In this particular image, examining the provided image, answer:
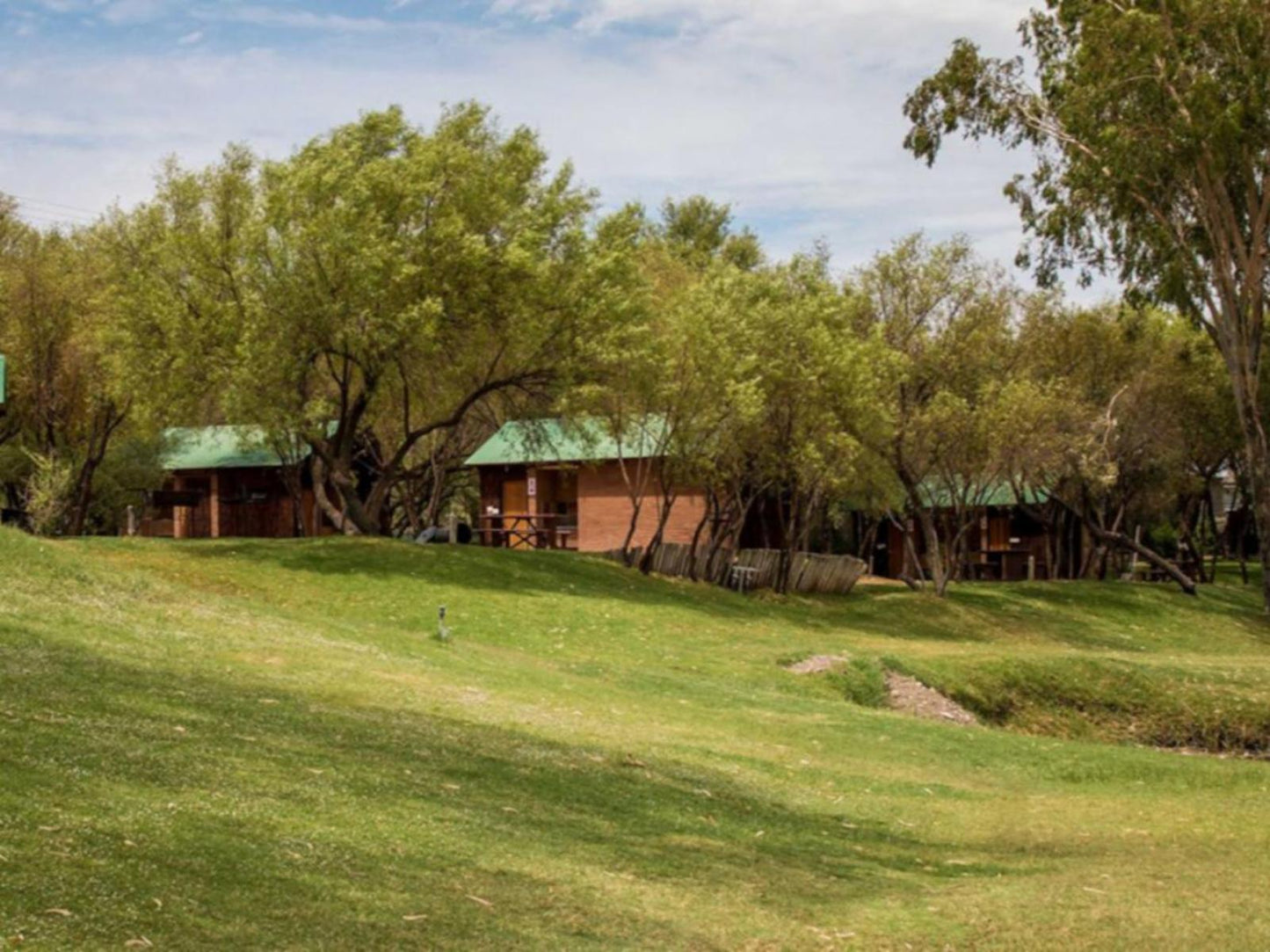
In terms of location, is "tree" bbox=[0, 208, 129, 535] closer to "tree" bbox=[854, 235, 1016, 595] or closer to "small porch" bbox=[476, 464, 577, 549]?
"small porch" bbox=[476, 464, 577, 549]

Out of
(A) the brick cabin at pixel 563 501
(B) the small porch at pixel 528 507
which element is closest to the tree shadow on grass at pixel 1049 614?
(A) the brick cabin at pixel 563 501

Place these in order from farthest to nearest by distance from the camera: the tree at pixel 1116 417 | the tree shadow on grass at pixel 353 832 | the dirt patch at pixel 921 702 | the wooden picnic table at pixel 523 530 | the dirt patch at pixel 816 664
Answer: the wooden picnic table at pixel 523 530 < the tree at pixel 1116 417 < the dirt patch at pixel 816 664 < the dirt patch at pixel 921 702 < the tree shadow on grass at pixel 353 832

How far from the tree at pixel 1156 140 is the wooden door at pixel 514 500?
901 inches

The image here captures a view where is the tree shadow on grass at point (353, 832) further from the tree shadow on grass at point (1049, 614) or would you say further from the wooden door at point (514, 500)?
the wooden door at point (514, 500)

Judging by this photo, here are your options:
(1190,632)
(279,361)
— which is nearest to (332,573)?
(279,361)

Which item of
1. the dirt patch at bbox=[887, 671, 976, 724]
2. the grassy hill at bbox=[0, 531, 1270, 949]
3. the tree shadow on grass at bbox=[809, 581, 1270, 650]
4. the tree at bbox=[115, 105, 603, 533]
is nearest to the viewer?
the grassy hill at bbox=[0, 531, 1270, 949]

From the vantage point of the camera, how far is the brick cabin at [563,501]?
52.2m

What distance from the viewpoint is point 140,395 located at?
36.4 m

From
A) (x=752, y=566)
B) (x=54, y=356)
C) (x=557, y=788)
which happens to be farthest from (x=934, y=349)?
(x=557, y=788)

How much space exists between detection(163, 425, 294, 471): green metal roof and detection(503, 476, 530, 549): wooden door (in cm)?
863

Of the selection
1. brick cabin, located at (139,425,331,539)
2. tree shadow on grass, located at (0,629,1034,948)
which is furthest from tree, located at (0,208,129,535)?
tree shadow on grass, located at (0,629,1034,948)

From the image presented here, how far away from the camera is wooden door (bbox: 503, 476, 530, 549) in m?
56.8

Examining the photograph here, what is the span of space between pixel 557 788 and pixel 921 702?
14891mm

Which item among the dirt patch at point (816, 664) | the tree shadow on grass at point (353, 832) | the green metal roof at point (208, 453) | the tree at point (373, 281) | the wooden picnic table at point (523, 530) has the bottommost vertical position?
the dirt patch at point (816, 664)
